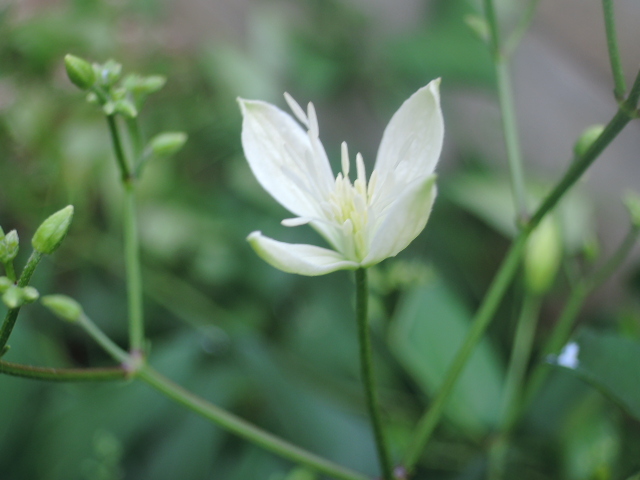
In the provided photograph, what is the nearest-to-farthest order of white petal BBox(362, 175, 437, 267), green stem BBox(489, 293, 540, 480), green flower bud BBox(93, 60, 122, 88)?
1. white petal BBox(362, 175, 437, 267)
2. green flower bud BBox(93, 60, 122, 88)
3. green stem BBox(489, 293, 540, 480)

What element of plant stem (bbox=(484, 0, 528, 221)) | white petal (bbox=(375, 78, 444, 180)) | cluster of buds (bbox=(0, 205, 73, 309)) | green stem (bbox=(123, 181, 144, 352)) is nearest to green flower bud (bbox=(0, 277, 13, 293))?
cluster of buds (bbox=(0, 205, 73, 309))

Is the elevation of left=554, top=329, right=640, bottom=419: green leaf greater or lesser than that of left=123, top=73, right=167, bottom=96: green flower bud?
lesser

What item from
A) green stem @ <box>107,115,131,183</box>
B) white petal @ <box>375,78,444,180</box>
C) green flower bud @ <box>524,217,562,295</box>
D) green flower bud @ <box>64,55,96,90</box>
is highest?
green flower bud @ <box>524,217,562,295</box>

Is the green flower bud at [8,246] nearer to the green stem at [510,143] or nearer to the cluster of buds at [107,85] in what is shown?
the cluster of buds at [107,85]

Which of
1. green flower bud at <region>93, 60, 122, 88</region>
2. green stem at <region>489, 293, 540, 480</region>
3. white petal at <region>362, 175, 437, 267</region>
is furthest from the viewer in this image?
green stem at <region>489, 293, 540, 480</region>

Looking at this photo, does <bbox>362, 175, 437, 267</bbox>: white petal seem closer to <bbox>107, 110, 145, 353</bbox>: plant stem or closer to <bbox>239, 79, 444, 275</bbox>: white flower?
<bbox>239, 79, 444, 275</bbox>: white flower

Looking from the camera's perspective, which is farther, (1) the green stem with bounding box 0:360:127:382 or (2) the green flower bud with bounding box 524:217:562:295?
(2) the green flower bud with bounding box 524:217:562:295

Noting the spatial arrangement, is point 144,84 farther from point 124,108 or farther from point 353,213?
point 353,213
